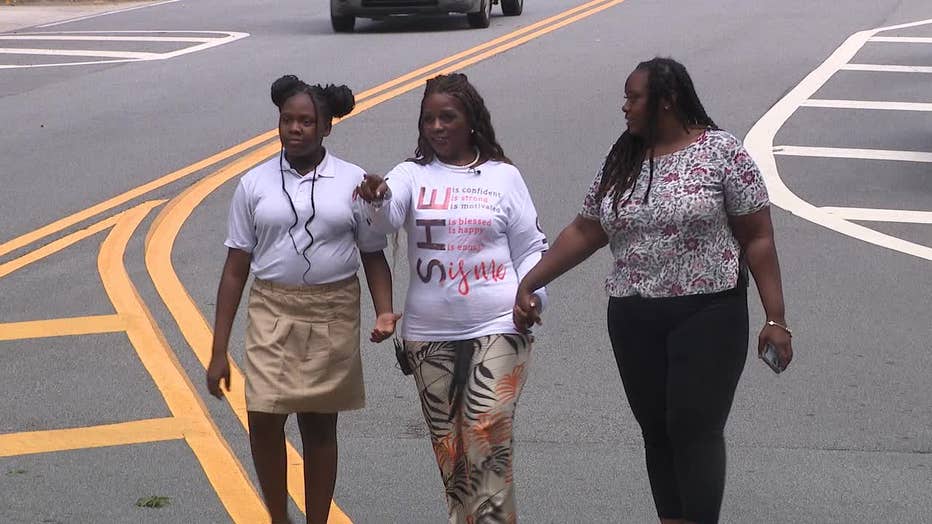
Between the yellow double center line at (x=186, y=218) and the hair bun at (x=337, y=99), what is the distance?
158 centimetres

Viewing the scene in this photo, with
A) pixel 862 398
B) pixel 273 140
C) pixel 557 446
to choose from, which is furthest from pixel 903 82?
pixel 557 446

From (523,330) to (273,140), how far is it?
9.38 m

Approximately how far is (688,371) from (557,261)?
543 mm

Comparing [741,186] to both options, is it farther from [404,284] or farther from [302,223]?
[404,284]

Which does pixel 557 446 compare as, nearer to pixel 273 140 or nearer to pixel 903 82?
pixel 273 140

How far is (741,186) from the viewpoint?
4637mm

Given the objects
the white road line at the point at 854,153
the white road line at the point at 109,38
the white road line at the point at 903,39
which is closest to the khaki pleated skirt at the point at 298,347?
the white road line at the point at 854,153

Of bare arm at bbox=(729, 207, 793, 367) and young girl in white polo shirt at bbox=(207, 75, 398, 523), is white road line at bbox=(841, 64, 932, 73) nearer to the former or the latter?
bare arm at bbox=(729, 207, 793, 367)

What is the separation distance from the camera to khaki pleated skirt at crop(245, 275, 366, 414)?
16.2 ft

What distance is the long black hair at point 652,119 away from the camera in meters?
4.70

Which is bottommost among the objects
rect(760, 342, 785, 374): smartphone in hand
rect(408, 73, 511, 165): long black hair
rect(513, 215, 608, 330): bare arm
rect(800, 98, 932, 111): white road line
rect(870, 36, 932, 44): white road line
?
rect(870, 36, 932, 44): white road line

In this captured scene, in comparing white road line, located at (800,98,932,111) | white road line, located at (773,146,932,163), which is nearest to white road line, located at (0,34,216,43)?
white road line, located at (800,98,932,111)

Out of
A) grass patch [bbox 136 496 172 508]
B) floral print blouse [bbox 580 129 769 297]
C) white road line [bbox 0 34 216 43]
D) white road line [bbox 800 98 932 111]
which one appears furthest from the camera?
white road line [bbox 0 34 216 43]

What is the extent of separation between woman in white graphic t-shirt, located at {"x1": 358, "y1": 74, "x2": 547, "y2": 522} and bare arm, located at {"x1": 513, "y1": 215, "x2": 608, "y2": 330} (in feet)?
0.15
